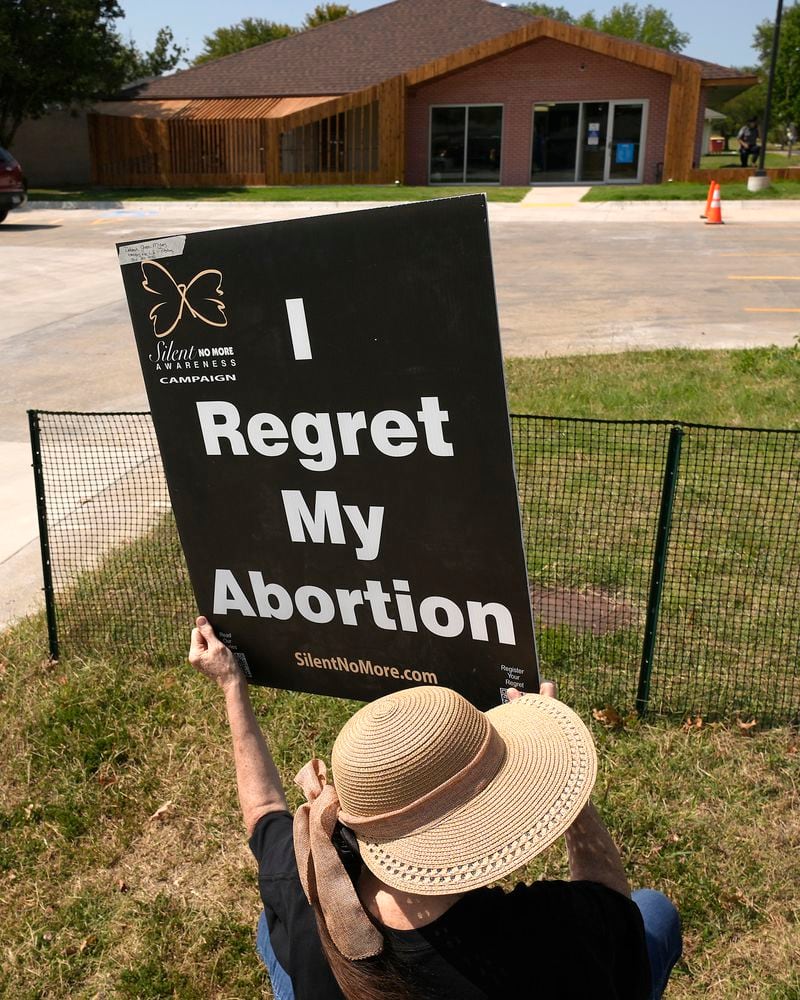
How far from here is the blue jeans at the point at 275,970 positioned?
2.46 meters

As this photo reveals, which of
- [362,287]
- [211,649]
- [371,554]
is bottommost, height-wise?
[211,649]

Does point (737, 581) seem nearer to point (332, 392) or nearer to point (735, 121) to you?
point (332, 392)

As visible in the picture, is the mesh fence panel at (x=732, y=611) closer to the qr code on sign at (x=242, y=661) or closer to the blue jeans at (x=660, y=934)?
the blue jeans at (x=660, y=934)

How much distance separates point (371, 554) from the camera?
2711 mm

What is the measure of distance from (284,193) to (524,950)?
2826 centimetres

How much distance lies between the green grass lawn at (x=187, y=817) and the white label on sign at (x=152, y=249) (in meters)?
2.44

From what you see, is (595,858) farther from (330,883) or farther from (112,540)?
(112,540)

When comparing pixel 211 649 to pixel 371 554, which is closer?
pixel 371 554

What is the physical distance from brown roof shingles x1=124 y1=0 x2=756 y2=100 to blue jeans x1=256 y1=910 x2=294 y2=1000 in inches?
1259

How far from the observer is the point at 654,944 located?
2.66 meters

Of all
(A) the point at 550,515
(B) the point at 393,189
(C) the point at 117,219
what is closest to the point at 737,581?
(A) the point at 550,515

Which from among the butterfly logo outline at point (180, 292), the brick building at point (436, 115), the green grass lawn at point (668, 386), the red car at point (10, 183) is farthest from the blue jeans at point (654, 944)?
the brick building at point (436, 115)

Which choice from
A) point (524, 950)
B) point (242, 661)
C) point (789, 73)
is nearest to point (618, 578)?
point (242, 661)

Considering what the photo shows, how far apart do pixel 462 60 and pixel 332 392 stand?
95.4ft
